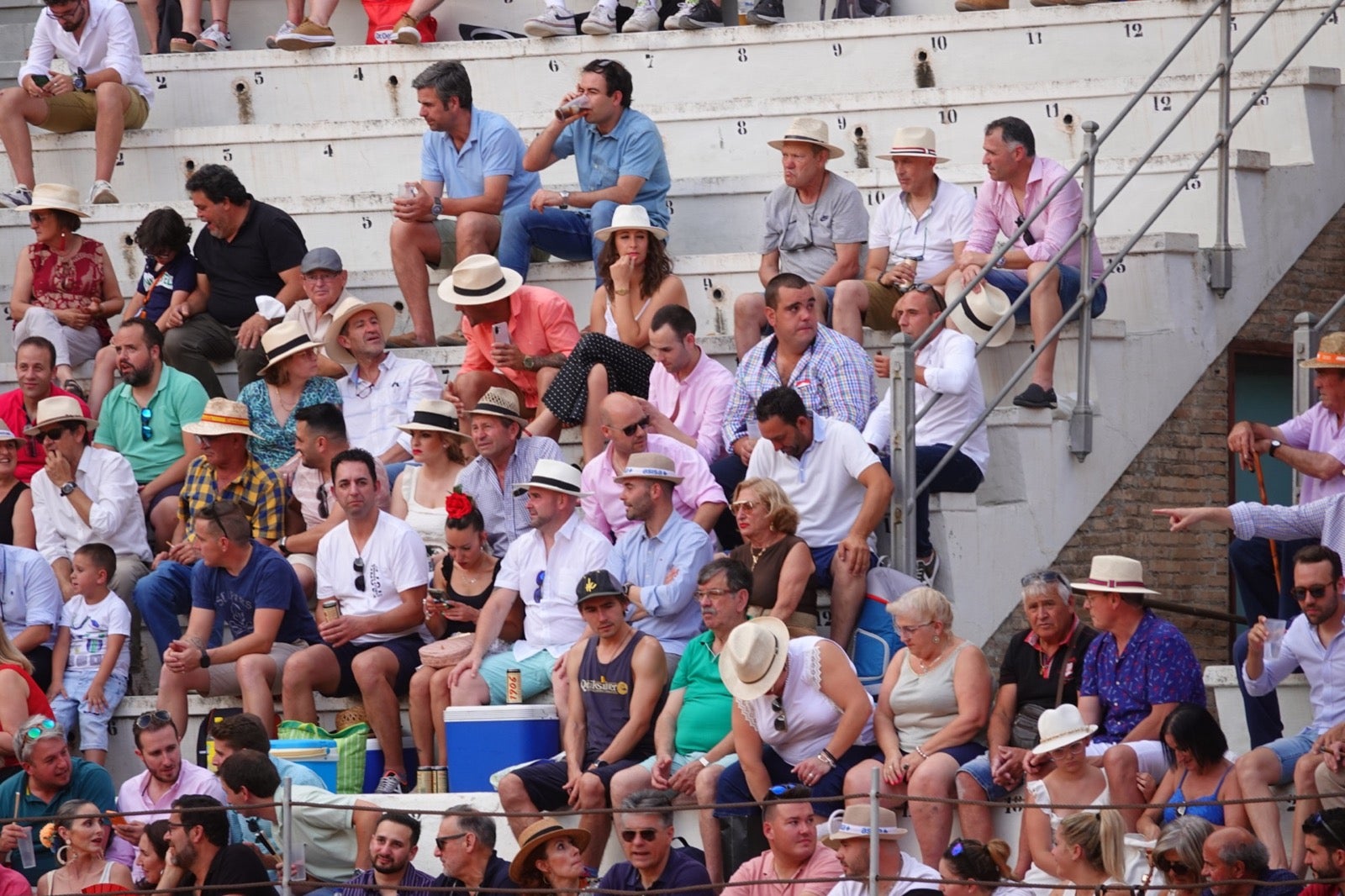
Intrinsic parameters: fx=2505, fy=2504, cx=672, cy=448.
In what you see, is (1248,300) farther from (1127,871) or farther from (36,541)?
(36,541)

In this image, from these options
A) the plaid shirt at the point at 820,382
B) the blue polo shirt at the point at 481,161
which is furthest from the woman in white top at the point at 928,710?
the blue polo shirt at the point at 481,161

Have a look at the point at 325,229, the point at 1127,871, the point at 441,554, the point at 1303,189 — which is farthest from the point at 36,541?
the point at 1303,189

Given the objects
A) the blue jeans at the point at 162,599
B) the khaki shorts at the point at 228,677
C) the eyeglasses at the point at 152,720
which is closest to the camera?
the eyeglasses at the point at 152,720

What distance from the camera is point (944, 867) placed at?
7898mm

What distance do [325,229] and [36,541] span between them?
9.98 feet

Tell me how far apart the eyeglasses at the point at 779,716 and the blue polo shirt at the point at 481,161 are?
3.98m

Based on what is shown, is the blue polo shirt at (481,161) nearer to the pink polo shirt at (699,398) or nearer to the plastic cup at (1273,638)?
the pink polo shirt at (699,398)

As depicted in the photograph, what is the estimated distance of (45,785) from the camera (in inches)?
363

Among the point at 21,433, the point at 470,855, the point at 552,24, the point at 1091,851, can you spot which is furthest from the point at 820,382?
the point at 552,24

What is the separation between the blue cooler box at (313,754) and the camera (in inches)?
369

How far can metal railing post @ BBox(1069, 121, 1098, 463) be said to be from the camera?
10.6 metres

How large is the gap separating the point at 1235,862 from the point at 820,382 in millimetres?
3287

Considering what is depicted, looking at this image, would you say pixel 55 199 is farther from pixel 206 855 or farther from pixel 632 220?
pixel 206 855

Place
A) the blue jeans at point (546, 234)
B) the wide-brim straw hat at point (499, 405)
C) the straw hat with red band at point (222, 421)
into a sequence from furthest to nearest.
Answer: the blue jeans at point (546, 234) → the straw hat with red band at point (222, 421) → the wide-brim straw hat at point (499, 405)
